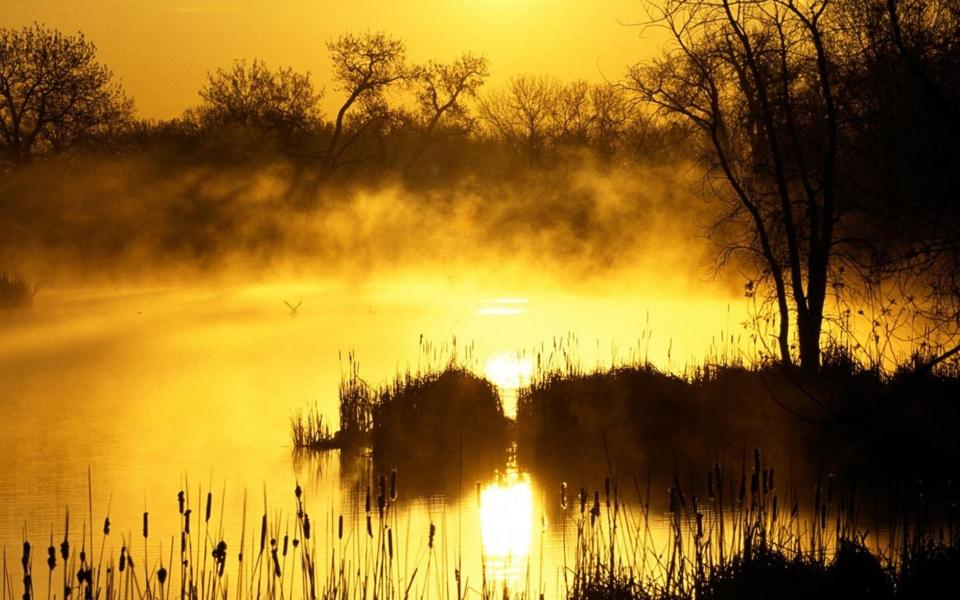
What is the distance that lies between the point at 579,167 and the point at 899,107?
1316 inches

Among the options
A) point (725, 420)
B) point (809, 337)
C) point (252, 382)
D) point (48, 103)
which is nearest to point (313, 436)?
point (725, 420)

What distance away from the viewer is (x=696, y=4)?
11719 mm

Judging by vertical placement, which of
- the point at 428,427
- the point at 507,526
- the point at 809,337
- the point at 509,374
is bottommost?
the point at 507,526

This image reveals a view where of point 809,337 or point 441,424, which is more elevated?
point 809,337

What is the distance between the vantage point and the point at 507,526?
9039 millimetres

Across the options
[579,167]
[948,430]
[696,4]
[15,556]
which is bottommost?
[15,556]

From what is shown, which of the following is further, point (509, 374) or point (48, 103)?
point (48, 103)

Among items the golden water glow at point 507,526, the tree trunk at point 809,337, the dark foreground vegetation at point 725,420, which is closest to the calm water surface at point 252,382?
the golden water glow at point 507,526

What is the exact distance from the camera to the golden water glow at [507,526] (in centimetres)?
758

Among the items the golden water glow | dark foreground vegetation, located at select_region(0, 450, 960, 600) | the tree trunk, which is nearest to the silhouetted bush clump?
the golden water glow

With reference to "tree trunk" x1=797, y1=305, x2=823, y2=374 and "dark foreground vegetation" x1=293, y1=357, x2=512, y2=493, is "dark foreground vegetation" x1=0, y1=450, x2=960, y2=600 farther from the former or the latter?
"tree trunk" x1=797, y1=305, x2=823, y2=374

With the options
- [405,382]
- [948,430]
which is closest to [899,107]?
[948,430]

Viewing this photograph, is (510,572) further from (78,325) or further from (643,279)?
(643,279)

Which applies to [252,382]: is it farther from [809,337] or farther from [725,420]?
[809,337]
